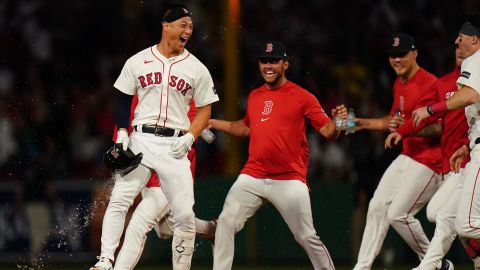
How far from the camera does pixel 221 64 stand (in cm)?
1683

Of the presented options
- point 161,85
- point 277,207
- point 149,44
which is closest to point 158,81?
point 161,85

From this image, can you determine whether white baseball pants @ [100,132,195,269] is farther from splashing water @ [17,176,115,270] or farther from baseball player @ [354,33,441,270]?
splashing water @ [17,176,115,270]

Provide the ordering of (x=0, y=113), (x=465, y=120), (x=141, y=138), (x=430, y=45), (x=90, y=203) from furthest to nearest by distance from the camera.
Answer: (x=430, y=45), (x=0, y=113), (x=90, y=203), (x=465, y=120), (x=141, y=138)

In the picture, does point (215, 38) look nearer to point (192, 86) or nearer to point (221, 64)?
point (221, 64)

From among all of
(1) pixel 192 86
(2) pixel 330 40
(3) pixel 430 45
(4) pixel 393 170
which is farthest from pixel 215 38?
(1) pixel 192 86

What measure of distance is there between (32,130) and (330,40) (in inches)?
197

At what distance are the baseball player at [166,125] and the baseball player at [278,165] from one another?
60 centimetres

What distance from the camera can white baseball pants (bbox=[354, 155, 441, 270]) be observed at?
1089 cm

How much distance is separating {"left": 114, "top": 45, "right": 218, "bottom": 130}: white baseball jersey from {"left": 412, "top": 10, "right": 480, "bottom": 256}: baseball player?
1.91 m

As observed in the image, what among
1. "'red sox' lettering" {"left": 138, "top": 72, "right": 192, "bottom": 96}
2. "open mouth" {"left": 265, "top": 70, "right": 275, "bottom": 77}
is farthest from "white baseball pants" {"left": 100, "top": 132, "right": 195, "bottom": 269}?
"open mouth" {"left": 265, "top": 70, "right": 275, "bottom": 77}

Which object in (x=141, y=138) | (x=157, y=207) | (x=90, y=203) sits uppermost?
(x=141, y=138)

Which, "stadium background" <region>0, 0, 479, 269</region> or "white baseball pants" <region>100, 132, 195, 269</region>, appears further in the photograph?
"stadium background" <region>0, 0, 479, 269</region>

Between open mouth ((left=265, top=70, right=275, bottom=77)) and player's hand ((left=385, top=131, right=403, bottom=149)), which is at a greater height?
open mouth ((left=265, top=70, right=275, bottom=77))

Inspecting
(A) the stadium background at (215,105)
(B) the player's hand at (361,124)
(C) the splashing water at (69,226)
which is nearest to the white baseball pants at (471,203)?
(B) the player's hand at (361,124)
